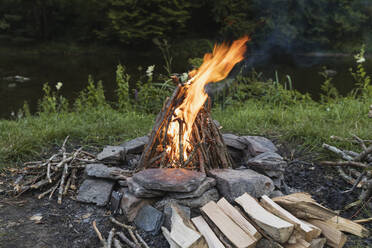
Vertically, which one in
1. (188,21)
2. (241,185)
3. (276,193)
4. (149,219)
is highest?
(188,21)

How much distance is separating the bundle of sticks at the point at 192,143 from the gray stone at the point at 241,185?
0.25 meters

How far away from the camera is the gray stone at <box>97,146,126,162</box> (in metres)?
2.83

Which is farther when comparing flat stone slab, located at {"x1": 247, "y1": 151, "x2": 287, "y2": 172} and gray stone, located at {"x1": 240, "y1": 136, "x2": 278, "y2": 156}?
gray stone, located at {"x1": 240, "y1": 136, "x2": 278, "y2": 156}

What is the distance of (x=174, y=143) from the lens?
2.70 meters

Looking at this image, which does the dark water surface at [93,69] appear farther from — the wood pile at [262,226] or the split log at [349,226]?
the split log at [349,226]

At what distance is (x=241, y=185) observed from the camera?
2.29 m

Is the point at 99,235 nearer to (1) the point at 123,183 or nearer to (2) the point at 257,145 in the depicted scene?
(1) the point at 123,183

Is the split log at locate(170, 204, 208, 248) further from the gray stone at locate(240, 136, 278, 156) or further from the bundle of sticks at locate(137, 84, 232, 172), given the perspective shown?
the gray stone at locate(240, 136, 278, 156)

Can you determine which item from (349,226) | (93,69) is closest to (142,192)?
(349,226)

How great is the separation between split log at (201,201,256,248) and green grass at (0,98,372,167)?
1.50 m

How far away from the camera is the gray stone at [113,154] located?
283cm

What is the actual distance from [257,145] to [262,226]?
1102 millimetres

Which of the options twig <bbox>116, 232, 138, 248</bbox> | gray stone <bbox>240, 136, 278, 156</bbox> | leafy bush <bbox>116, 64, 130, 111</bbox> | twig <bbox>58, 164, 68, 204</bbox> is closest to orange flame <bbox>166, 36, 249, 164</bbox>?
gray stone <bbox>240, 136, 278, 156</bbox>

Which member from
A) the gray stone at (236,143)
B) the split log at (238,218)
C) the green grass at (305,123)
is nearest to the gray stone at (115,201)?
the split log at (238,218)
